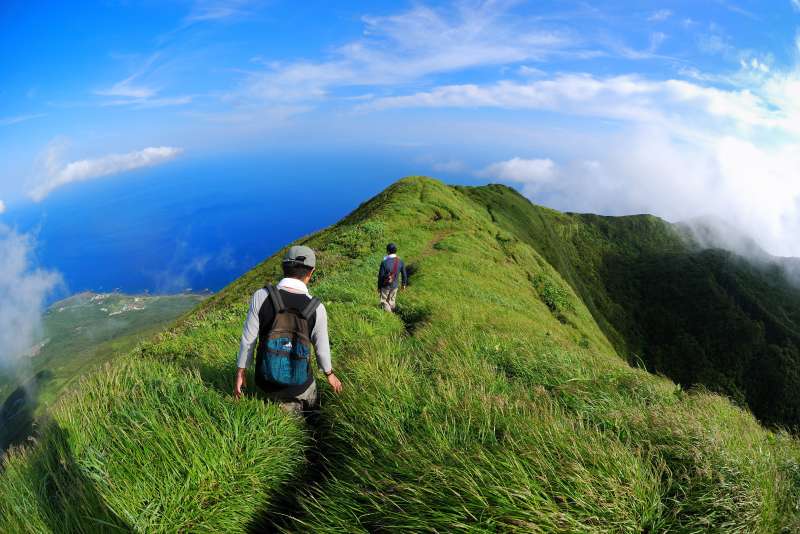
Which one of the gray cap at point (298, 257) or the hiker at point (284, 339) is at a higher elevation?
the gray cap at point (298, 257)

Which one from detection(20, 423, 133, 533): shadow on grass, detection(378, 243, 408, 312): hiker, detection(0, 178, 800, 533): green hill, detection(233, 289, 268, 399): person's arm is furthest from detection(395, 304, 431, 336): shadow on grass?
detection(20, 423, 133, 533): shadow on grass

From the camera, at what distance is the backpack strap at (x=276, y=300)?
14.8 feet

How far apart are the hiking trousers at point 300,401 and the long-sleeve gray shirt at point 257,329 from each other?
0.40 meters

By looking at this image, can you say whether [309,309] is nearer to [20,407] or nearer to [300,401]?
[300,401]

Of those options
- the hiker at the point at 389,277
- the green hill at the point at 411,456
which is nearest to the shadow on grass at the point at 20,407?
the hiker at the point at 389,277

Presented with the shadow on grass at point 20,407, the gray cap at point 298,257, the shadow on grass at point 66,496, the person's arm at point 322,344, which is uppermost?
the gray cap at point 298,257

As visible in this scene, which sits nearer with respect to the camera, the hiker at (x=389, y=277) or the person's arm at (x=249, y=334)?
the person's arm at (x=249, y=334)

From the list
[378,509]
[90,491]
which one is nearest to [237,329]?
[90,491]

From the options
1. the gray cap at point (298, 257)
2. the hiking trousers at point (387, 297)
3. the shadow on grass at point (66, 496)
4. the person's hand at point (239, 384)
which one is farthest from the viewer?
the hiking trousers at point (387, 297)

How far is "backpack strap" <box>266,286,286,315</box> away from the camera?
4500mm

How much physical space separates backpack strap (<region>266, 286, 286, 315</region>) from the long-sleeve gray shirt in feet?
0.38

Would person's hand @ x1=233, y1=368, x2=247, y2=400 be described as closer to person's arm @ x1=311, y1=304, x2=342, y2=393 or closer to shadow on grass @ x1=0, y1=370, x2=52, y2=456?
person's arm @ x1=311, y1=304, x2=342, y2=393

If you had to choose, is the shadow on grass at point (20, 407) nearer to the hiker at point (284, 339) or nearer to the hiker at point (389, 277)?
the hiker at point (389, 277)

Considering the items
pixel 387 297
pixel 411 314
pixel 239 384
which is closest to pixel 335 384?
pixel 239 384
